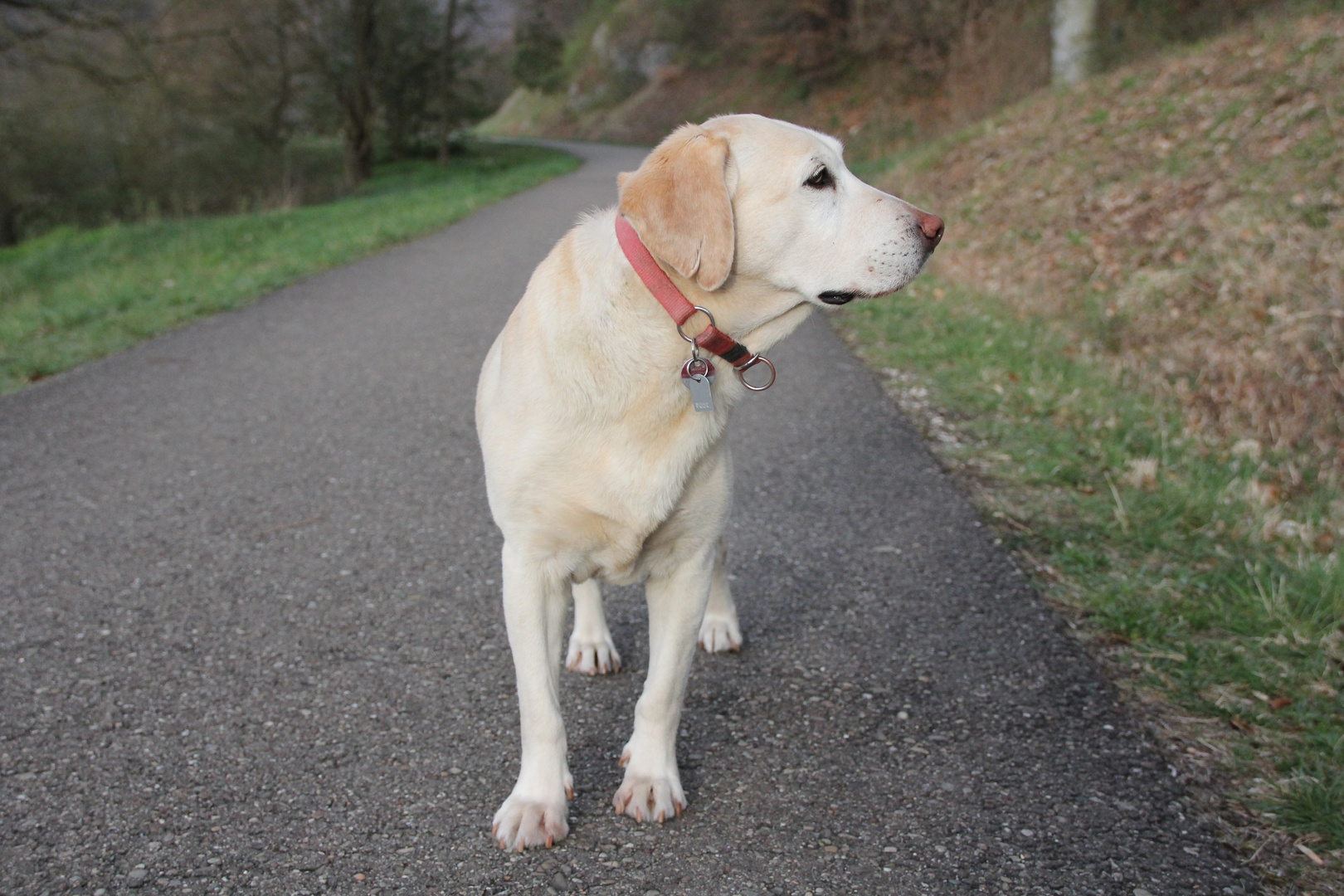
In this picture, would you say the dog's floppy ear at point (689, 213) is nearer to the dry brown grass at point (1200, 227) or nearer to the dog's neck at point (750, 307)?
the dog's neck at point (750, 307)

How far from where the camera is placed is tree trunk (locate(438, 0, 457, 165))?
31.6m

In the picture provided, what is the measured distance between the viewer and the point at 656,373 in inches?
99.1

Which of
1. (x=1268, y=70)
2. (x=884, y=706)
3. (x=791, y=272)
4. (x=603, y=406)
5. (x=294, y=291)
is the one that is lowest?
(x=294, y=291)

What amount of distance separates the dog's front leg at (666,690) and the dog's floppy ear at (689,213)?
761 mm

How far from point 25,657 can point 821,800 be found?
263 centimetres

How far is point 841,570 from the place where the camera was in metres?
3.94

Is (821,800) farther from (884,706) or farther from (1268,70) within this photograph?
(1268,70)

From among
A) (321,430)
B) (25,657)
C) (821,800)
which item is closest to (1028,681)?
(821,800)

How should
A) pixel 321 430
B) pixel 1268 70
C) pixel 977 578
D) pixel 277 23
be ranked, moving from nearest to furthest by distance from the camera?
pixel 977 578 < pixel 321 430 < pixel 1268 70 < pixel 277 23

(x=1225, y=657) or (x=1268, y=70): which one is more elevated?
(x=1268, y=70)

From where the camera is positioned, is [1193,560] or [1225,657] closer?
[1225,657]

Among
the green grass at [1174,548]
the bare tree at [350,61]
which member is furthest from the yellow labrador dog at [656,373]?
the bare tree at [350,61]

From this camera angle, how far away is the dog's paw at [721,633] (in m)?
3.42

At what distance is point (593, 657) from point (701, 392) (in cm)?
123
